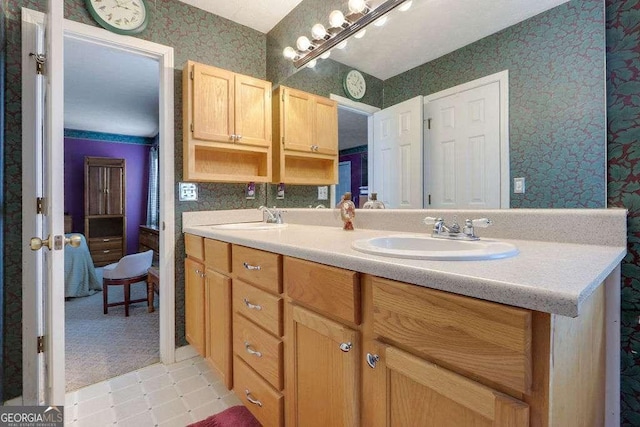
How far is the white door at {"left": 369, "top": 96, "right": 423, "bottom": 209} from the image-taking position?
54.0 inches

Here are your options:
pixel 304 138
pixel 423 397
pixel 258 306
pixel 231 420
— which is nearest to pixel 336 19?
pixel 304 138

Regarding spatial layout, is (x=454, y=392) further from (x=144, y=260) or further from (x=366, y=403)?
(x=144, y=260)

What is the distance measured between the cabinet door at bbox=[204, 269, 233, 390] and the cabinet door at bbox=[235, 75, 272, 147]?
0.96 metres

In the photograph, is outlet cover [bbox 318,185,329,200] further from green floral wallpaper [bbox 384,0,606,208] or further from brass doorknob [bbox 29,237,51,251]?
brass doorknob [bbox 29,237,51,251]

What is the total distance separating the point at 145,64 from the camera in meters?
2.94

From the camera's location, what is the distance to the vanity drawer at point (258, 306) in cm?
110

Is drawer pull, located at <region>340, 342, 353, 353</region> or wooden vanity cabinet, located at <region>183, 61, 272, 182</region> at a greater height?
wooden vanity cabinet, located at <region>183, 61, 272, 182</region>

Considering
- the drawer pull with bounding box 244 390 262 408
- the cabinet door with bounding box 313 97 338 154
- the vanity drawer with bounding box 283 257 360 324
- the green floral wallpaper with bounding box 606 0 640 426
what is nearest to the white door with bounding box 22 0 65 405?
the drawer pull with bounding box 244 390 262 408

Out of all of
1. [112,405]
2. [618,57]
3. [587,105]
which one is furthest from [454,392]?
[112,405]

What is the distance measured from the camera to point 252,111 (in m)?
2.10

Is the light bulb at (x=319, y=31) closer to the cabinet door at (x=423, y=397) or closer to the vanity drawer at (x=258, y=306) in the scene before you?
the vanity drawer at (x=258, y=306)

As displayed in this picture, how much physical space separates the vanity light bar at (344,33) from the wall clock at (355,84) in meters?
0.23

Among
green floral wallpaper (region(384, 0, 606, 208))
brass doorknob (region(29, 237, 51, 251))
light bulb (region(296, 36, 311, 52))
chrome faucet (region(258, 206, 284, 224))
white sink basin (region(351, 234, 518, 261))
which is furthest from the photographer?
chrome faucet (region(258, 206, 284, 224))

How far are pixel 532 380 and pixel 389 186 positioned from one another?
105 centimetres
